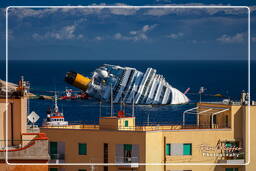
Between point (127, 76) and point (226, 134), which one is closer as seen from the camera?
point (226, 134)

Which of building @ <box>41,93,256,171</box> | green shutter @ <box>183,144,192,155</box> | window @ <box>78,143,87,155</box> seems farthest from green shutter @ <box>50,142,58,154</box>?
green shutter @ <box>183,144,192,155</box>

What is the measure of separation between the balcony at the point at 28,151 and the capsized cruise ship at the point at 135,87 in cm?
4146

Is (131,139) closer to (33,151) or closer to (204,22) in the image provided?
(33,151)

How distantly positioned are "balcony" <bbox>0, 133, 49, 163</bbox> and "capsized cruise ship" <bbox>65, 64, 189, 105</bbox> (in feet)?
136

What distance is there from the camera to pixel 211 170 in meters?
14.1

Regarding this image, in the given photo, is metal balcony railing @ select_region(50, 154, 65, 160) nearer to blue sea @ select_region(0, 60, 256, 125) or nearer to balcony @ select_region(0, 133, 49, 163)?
balcony @ select_region(0, 133, 49, 163)

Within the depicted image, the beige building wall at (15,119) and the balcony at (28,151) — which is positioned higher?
the beige building wall at (15,119)

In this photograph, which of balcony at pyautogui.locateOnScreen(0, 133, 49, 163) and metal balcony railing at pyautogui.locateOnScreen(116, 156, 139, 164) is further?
metal balcony railing at pyautogui.locateOnScreen(116, 156, 139, 164)

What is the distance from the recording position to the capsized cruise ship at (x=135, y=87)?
171 ft

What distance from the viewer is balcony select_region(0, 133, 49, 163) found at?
9.51m

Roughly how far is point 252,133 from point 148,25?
58508mm

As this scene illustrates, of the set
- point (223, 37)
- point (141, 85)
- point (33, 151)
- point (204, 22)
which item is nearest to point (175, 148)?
point (33, 151)

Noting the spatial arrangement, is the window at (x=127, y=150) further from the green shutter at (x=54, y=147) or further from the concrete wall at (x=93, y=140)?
the green shutter at (x=54, y=147)

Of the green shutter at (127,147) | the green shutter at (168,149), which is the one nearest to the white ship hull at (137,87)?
the green shutter at (168,149)
